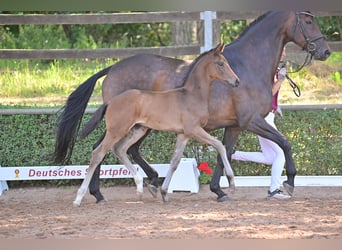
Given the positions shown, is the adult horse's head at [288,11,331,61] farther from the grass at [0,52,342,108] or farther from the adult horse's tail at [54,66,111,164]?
the grass at [0,52,342,108]

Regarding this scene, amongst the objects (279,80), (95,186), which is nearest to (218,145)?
(279,80)

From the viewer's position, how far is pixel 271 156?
7.02 metres

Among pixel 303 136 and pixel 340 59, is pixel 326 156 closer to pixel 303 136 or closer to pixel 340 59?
pixel 303 136

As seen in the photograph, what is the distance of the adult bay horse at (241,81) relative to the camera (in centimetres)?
656

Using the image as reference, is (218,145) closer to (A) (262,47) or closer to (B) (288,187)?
(B) (288,187)

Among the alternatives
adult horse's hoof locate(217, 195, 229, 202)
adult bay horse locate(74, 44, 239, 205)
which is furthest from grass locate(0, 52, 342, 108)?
adult horse's hoof locate(217, 195, 229, 202)

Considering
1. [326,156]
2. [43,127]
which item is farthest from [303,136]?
[43,127]

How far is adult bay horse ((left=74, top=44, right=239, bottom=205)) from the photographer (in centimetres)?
627

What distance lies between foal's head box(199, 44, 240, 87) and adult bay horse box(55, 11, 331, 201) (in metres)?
0.35

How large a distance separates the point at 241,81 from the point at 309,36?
0.88m

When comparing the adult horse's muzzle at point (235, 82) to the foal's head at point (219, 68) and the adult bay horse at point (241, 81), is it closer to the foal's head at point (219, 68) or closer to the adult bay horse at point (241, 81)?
the foal's head at point (219, 68)

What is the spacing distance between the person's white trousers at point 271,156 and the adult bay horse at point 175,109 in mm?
726

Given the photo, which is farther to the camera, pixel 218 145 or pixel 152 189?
pixel 152 189

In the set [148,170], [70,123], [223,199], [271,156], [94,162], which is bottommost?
[223,199]
